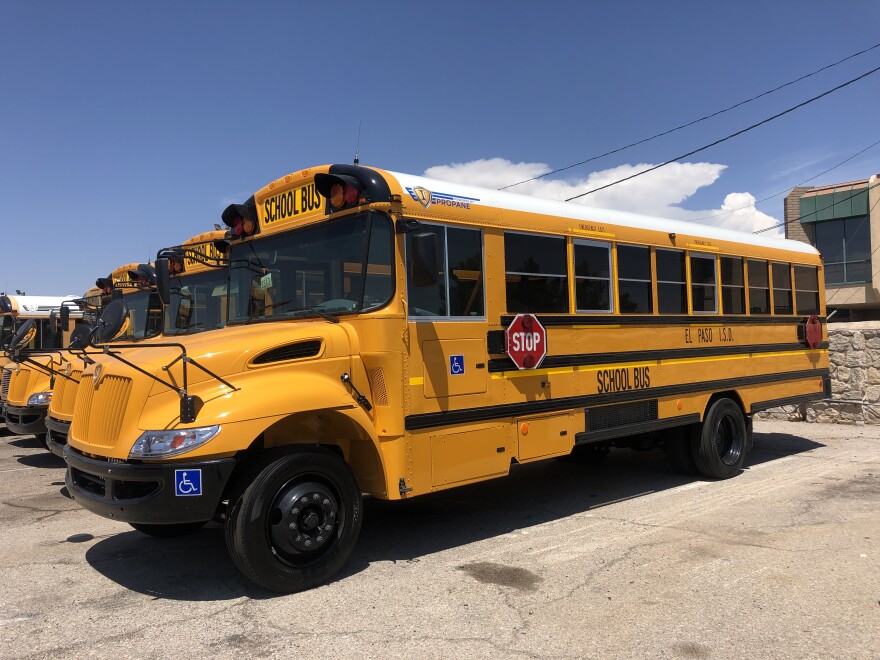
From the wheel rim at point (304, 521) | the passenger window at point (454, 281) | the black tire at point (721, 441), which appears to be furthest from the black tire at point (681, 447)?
the wheel rim at point (304, 521)

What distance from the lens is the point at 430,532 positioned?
5.51 meters

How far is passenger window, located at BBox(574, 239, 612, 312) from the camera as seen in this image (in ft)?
19.4

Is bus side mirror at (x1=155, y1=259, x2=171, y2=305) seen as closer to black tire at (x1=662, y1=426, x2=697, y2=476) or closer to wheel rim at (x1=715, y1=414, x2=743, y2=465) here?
black tire at (x1=662, y1=426, x2=697, y2=476)

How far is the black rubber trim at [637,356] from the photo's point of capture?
5271mm

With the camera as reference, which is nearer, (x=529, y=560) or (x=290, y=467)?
(x=290, y=467)

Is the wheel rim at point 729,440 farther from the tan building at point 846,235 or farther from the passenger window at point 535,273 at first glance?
the tan building at point 846,235

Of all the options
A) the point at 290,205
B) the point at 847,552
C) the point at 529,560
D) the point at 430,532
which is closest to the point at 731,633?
the point at 529,560

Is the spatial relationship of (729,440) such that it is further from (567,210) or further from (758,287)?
(567,210)

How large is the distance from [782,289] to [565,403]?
14.3 feet

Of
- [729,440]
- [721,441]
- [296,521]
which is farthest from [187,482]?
[729,440]

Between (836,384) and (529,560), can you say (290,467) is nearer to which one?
(529,560)

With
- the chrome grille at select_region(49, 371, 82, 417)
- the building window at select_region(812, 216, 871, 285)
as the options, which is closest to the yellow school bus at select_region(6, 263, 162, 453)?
the chrome grille at select_region(49, 371, 82, 417)

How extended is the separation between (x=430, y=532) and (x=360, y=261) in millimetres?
Answer: 2342

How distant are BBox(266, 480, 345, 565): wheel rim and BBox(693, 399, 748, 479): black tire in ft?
15.0
